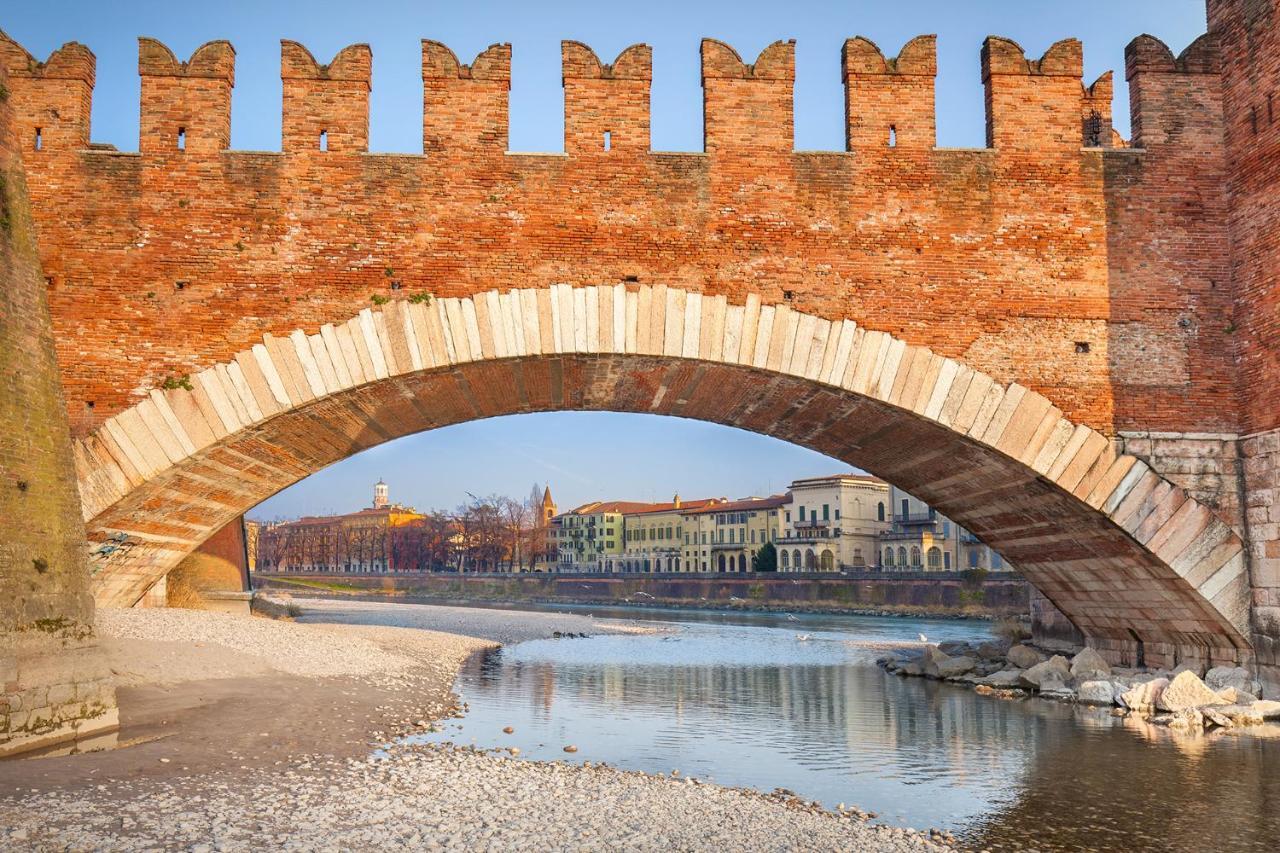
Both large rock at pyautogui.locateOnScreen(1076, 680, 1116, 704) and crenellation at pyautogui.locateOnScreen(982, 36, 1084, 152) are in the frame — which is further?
large rock at pyautogui.locateOnScreen(1076, 680, 1116, 704)

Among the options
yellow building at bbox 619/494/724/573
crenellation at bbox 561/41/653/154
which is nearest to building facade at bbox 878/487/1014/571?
yellow building at bbox 619/494/724/573

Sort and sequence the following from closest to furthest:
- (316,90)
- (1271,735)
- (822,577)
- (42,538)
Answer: (42,538) → (1271,735) → (316,90) → (822,577)

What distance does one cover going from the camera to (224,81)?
1138cm

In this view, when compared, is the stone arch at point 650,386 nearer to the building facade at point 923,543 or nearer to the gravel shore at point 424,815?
the gravel shore at point 424,815

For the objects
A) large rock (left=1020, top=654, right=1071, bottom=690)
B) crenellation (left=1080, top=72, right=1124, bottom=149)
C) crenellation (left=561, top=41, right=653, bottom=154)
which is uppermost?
crenellation (left=1080, top=72, right=1124, bottom=149)

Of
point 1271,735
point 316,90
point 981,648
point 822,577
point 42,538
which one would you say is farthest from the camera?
point 822,577

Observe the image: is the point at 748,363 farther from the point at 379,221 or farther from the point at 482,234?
the point at 379,221

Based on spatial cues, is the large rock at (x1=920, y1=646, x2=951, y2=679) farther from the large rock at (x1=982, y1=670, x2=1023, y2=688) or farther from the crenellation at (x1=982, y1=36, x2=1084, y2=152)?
the crenellation at (x1=982, y1=36, x2=1084, y2=152)

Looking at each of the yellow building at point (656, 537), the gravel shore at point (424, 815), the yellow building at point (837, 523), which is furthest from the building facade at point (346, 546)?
the gravel shore at point (424, 815)

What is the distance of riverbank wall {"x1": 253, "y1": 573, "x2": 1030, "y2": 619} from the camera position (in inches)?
1794

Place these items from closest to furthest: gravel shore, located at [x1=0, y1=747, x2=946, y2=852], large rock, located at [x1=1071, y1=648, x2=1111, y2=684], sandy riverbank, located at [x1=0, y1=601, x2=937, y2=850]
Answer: gravel shore, located at [x1=0, y1=747, x2=946, y2=852] → sandy riverbank, located at [x1=0, y1=601, x2=937, y2=850] → large rock, located at [x1=1071, y1=648, x2=1111, y2=684]

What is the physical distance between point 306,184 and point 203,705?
5.40 m

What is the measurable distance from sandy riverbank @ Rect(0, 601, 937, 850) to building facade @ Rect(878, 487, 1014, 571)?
55.7m

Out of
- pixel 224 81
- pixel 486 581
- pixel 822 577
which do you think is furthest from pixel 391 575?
pixel 224 81
